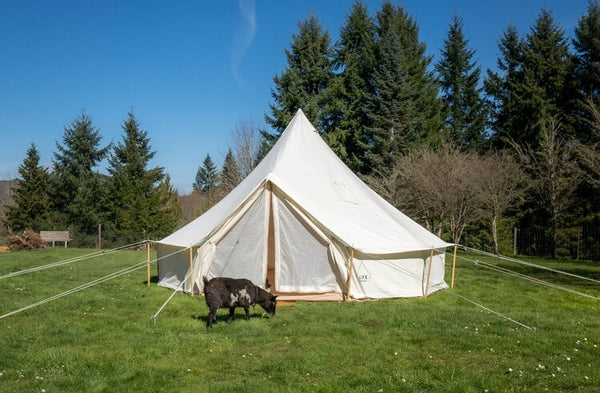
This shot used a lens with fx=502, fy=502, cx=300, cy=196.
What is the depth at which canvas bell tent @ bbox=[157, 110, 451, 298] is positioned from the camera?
9.94 metres

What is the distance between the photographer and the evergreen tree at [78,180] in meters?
31.8

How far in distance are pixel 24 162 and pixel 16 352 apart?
29.5m

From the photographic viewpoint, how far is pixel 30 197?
101 feet

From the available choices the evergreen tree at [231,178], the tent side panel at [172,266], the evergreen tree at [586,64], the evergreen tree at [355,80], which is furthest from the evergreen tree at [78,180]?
the evergreen tree at [586,64]

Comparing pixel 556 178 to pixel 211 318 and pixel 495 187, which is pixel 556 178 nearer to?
pixel 495 187

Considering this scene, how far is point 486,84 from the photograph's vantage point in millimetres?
33969

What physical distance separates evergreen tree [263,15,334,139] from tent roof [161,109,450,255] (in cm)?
1948

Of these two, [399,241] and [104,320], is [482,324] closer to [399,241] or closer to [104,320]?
[399,241]

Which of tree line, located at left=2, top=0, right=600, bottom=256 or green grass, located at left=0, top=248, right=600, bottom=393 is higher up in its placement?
tree line, located at left=2, top=0, right=600, bottom=256

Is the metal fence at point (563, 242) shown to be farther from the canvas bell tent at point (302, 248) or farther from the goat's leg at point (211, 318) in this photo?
the goat's leg at point (211, 318)

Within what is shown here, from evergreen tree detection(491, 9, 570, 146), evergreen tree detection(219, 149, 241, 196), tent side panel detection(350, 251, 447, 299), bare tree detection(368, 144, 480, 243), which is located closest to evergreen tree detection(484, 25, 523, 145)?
evergreen tree detection(491, 9, 570, 146)

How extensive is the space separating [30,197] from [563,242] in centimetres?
→ 3020

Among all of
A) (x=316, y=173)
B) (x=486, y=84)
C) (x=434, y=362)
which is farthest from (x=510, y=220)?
(x=434, y=362)

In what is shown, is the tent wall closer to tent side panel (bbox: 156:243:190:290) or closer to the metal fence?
tent side panel (bbox: 156:243:190:290)
